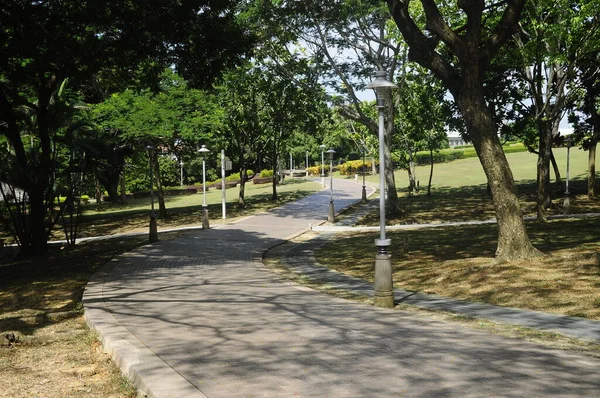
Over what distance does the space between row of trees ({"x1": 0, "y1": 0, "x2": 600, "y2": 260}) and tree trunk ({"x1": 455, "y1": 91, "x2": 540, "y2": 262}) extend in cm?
3

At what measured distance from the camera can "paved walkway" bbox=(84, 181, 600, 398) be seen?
588cm

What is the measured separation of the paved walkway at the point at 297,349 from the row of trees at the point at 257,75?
573 centimetres

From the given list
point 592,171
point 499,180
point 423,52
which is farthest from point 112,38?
point 592,171

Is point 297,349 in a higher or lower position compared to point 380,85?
lower

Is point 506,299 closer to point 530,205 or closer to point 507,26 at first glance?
point 507,26

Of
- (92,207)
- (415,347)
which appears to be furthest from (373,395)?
(92,207)

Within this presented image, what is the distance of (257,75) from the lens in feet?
105

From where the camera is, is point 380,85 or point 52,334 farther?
point 380,85

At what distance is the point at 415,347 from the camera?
7.52 m

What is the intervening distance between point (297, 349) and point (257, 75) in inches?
1032

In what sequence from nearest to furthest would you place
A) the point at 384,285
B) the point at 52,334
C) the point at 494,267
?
the point at 52,334
the point at 384,285
the point at 494,267

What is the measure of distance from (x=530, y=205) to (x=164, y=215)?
801 inches

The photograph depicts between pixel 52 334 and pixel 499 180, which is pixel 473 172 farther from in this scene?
pixel 52 334

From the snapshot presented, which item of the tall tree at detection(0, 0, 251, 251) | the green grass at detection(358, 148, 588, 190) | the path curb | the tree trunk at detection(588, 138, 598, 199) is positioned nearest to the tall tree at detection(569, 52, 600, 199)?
the tree trunk at detection(588, 138, 598, 199)
